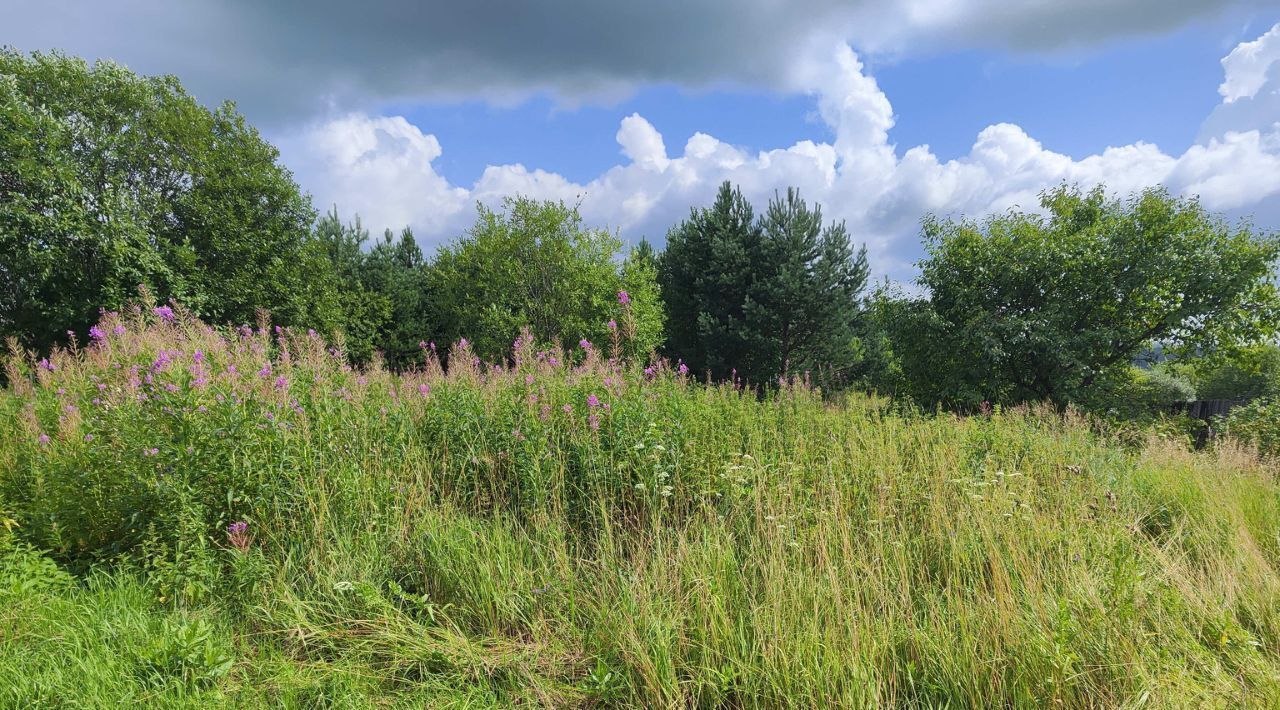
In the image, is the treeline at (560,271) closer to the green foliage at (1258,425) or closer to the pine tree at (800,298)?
the pine tree at (800,298)

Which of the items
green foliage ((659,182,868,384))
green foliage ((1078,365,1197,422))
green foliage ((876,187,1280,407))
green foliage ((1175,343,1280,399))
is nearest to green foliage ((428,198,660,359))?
green foliage ((659,182,868,384))

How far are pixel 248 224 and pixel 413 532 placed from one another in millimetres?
15998

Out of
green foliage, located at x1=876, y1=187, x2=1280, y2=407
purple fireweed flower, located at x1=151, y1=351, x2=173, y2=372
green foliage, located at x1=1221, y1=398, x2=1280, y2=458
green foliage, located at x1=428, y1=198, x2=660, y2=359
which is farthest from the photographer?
green foliage, located at x1=428, y1=198, x2=660, y2=359

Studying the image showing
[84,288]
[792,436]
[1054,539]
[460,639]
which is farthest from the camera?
[84,288]

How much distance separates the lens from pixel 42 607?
2578 mm

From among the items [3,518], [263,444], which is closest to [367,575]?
[263,444]

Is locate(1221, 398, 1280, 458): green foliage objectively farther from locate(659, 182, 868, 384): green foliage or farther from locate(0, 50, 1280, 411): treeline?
locate(659, 182, 868, 384): green foliage

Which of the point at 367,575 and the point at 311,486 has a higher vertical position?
the point at 311,486

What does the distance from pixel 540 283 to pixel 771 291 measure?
802cm

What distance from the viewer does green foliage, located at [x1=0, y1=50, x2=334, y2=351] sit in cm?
1219

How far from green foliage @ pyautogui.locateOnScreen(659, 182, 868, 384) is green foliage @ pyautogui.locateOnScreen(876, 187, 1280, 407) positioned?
5.55 meters

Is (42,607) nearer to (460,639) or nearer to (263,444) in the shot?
(263,444)

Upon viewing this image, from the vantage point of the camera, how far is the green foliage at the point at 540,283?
1830 centimetres

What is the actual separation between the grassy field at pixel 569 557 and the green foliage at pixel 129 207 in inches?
426
